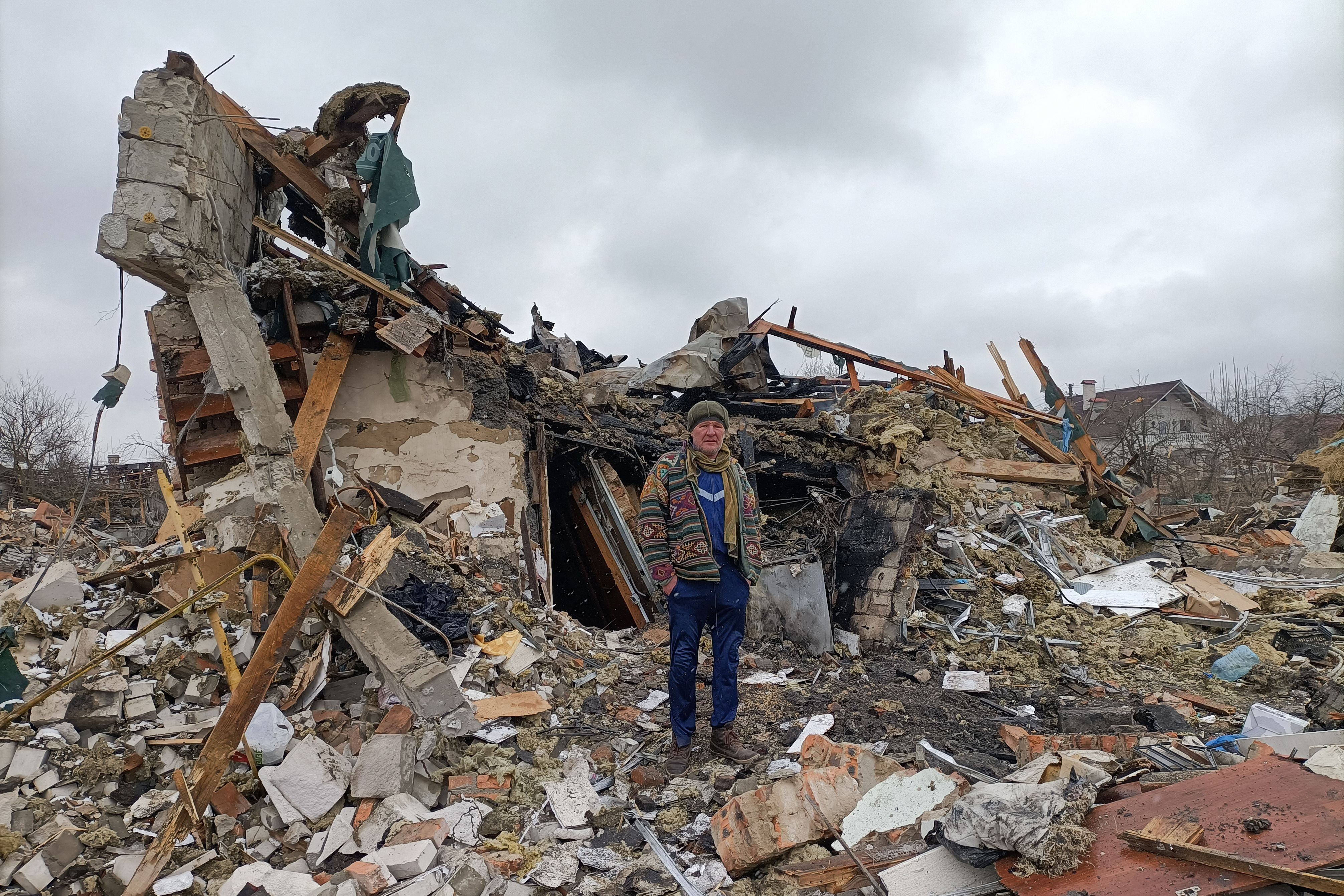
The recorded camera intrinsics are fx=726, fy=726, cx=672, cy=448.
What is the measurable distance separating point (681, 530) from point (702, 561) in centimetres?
19

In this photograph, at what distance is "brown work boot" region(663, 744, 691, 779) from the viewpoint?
365 cm

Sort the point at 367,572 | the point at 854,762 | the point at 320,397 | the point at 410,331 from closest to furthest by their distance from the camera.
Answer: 1. the point at 854,762
2. the point at 367,572
3. the point at 320,397
4. the point at 410,331

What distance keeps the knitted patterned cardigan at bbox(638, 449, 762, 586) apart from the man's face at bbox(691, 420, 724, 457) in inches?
4.3

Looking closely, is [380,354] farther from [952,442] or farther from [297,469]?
[952,442]

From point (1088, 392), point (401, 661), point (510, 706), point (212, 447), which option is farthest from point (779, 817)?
point (1088, 392)

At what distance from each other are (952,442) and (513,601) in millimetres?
5908

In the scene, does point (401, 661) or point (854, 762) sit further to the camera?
point (401, 661)

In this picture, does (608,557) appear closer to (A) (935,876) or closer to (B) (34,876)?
(B) (34,876)

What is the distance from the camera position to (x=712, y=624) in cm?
381

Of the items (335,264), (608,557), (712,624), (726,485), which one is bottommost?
(712,624)

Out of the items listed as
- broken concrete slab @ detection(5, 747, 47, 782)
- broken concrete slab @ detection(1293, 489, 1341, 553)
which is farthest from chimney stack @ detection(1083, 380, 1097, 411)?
broken concrete slab @ detection(5, 747, 47, 782)

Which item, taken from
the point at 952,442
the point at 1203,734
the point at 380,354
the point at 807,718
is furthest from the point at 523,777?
the point at 952,442

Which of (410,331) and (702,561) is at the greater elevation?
(410,331)

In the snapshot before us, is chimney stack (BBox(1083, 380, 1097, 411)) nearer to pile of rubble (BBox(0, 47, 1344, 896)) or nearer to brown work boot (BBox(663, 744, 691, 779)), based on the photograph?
pile of rubble (BBox(0, 47, 1344, 896))
